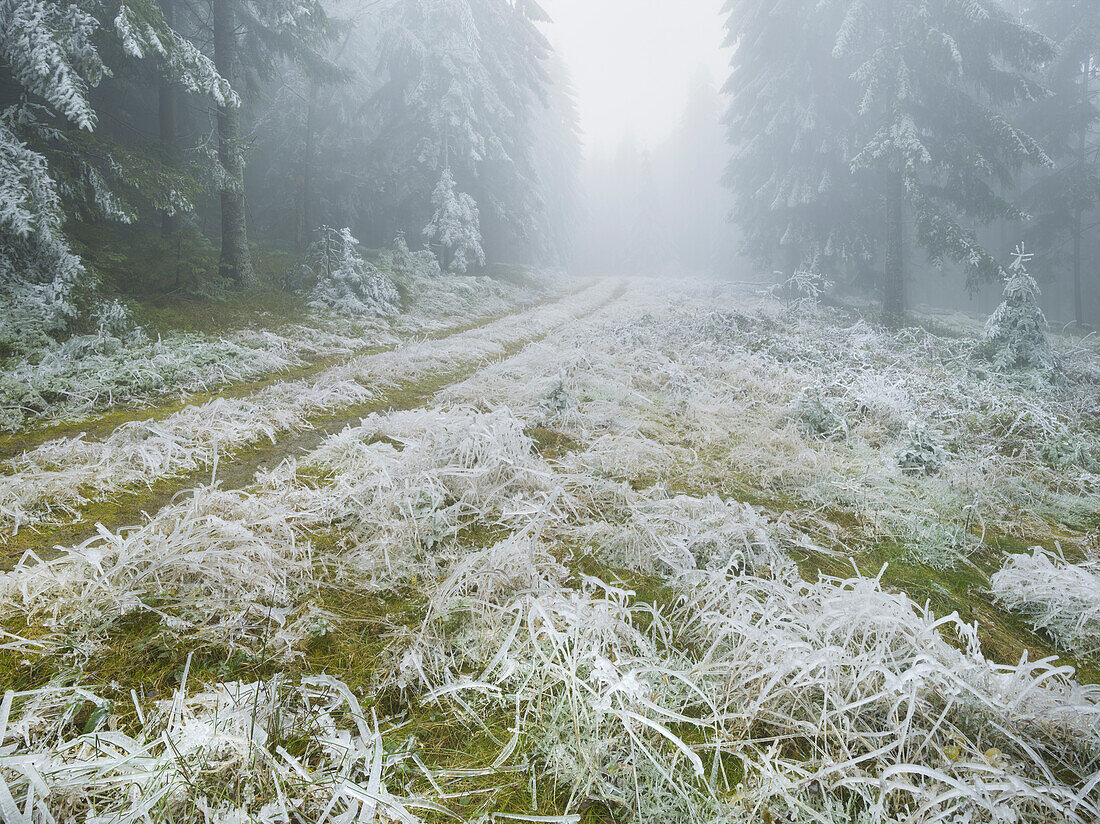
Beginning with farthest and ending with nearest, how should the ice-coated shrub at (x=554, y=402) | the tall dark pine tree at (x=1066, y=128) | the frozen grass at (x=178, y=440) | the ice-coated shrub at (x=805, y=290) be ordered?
the tall dark pine tree at (x=1066, y=128) → the ice-coated shrub at (x=805, y=290) → the ice-coated shrub at (x=554, y=402) → the frozen grass at (x=178, y=440)

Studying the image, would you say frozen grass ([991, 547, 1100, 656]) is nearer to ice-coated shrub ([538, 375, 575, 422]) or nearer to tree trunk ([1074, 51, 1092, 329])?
ice-coated shrub ([538, 375, 575, 422])

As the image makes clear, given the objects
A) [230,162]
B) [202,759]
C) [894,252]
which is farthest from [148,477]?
[894,252]

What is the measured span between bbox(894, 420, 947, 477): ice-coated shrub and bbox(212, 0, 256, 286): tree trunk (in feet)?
34.8

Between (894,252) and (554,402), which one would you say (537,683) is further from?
(894,252)

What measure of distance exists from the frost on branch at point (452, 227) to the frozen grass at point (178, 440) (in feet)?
35.8

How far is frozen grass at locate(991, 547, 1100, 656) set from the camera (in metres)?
1.81

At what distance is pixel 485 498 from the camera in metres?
2.52

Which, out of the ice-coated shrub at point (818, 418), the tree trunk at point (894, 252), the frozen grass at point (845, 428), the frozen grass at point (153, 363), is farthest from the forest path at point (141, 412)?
the tree trunk at point (894, 252)

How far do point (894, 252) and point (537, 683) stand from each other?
14.7 metres

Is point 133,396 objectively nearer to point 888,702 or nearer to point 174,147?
point 888,702

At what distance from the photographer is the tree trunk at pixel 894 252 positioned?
1182 cm

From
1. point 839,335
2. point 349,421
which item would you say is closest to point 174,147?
point 349,421

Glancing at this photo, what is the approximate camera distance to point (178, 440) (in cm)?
323

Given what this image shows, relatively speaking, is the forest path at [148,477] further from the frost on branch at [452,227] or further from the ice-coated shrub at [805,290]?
the frost on branch at [452,227]
